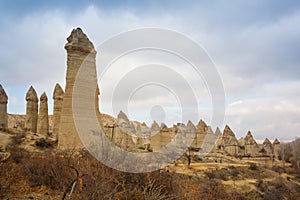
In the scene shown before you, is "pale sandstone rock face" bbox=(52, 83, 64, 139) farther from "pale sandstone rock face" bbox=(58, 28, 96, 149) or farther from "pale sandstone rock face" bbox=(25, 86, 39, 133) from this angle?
"pale sandstone rock face" bbox=(58, 28, 96, 149)

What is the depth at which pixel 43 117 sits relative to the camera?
25469mm

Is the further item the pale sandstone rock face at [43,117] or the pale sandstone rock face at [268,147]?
the pale sandstone rock face at [268,147]

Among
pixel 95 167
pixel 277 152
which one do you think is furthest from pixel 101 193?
pixel 277 152

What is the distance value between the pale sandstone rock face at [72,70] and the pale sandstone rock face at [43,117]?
36.8 feet

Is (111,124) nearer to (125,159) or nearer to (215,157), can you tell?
(215,157)

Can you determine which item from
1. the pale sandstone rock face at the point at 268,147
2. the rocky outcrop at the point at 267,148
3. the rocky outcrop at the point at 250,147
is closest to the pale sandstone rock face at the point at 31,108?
the rocky outcrop at the point at 250,147

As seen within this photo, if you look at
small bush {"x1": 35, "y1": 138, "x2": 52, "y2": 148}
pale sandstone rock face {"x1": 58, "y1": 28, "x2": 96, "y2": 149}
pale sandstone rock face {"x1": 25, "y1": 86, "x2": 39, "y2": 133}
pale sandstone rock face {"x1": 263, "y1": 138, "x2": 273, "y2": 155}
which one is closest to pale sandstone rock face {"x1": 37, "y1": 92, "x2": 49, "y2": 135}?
pale sandstone rock face {"x1": 25, "y1": 86, "x2": 39, "y2": 133}

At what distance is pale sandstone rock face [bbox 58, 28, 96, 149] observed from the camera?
14.8 m

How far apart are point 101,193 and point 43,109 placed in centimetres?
2131

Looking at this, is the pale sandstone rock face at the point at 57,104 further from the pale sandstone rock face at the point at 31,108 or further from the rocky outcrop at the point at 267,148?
the rocky outcrop at the point at 267,148

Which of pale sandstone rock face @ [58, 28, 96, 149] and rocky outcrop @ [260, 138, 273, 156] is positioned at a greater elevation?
pale sandstone rock face @ [58, 28, 96, 149]

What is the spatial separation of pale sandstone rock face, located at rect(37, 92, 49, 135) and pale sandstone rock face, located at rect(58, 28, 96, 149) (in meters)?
11.2

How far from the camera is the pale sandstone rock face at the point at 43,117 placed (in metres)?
25.2

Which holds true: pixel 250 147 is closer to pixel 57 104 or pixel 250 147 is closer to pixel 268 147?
pixel 268 147
